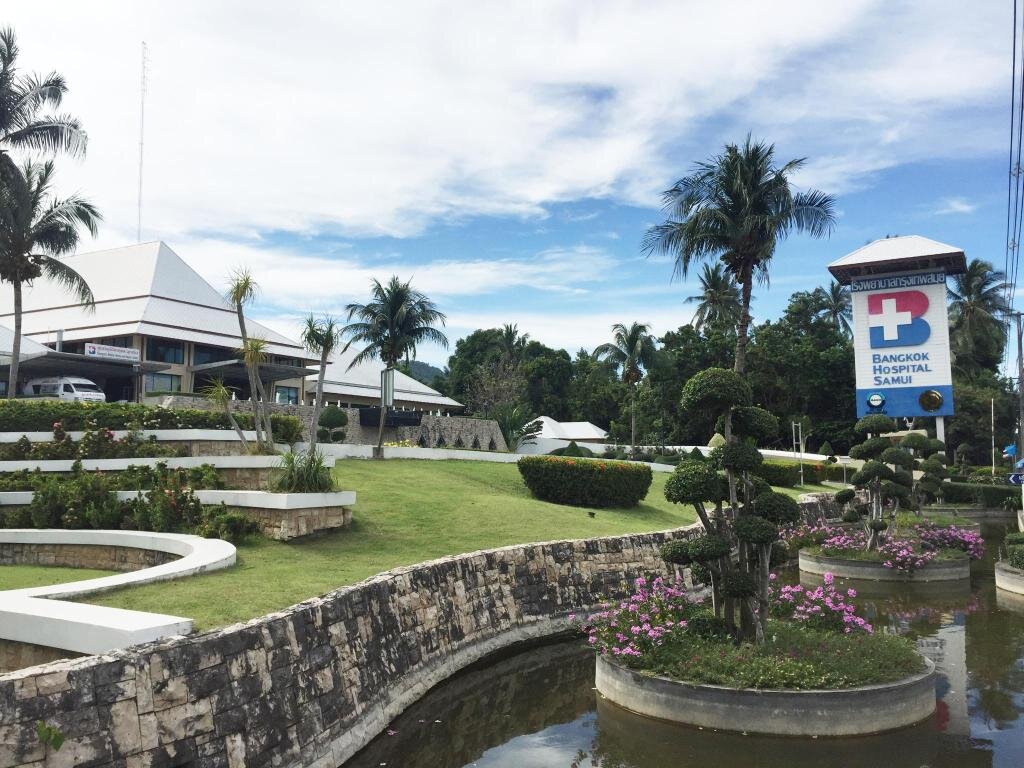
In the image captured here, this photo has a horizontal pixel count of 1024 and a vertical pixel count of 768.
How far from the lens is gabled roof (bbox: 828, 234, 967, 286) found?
37969 mm

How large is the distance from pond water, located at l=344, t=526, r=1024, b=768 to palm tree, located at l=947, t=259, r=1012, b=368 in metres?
56.2

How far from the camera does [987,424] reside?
186ft

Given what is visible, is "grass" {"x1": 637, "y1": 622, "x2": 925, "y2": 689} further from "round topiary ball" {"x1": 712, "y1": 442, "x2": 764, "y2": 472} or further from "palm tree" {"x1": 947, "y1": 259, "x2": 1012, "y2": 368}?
"palm tree" {"x1": 947, "y1": 259, "x2": 1012, "y2": 368}

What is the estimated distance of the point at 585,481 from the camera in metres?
23.5

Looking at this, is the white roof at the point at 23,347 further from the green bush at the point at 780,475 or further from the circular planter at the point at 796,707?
the green bush at the point at 780,475

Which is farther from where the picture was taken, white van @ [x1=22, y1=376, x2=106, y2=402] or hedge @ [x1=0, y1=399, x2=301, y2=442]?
white van @ [x1=22, y1=376, x2=106, y2=402]

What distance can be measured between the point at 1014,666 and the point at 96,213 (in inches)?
1206

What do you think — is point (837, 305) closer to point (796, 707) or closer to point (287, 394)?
point (287, 394)

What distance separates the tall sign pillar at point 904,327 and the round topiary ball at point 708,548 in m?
29.5

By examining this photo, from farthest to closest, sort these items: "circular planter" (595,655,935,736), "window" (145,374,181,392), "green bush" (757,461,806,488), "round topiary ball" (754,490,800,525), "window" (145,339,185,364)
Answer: "window" (145,339,185,364) → "window" (145,374,181,392) → "green bush" (757,461,806,488) → "round topiary ball" (754,490,800,525) → "circular planter" (595,655,935,736)

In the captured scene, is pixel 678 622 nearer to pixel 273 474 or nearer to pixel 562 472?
pixel 273 474

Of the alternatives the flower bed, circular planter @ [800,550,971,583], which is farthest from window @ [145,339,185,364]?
the flower bed

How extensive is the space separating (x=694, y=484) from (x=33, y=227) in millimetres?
26816

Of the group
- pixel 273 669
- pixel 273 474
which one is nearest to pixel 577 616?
pixel 273 474
